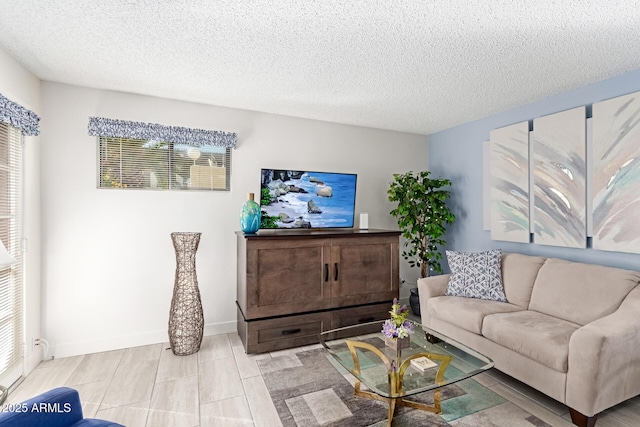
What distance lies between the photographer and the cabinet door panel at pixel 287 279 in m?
2.99

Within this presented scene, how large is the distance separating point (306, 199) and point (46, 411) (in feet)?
8.91

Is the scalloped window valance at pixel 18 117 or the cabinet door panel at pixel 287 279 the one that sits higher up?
the scalloped window valance at pixel 18 117

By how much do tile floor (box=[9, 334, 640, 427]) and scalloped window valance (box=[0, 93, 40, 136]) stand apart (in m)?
1.95

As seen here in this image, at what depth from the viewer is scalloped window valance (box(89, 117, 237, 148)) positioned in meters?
2.95

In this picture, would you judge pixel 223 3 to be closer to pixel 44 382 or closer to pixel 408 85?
pixel 408 85

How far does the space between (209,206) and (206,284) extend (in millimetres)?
852

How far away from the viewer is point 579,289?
8.31 feet

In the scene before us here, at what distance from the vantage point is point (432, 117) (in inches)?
152

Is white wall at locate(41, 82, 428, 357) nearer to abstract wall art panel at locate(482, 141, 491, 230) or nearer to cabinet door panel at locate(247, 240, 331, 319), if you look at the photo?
cabinet door panel at locate(247, 240, 331, 319)

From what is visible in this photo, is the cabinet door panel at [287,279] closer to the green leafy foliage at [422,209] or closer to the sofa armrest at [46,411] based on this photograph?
the green leafy foliage at [422,209]

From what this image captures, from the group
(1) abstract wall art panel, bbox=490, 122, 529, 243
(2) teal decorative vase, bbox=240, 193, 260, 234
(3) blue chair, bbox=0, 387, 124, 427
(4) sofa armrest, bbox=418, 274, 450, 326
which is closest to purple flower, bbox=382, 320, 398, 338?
(4) sofa armrest, bbox=418, 274, 450, 326

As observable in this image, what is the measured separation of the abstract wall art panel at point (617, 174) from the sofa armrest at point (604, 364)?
0.82 m

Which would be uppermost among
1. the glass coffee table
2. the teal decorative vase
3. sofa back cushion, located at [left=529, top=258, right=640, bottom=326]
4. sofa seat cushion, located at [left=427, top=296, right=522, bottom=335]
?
the teal decorative vase

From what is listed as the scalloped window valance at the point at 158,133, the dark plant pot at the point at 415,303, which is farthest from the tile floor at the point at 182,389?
the scalloped window valance at the point at 158,133
